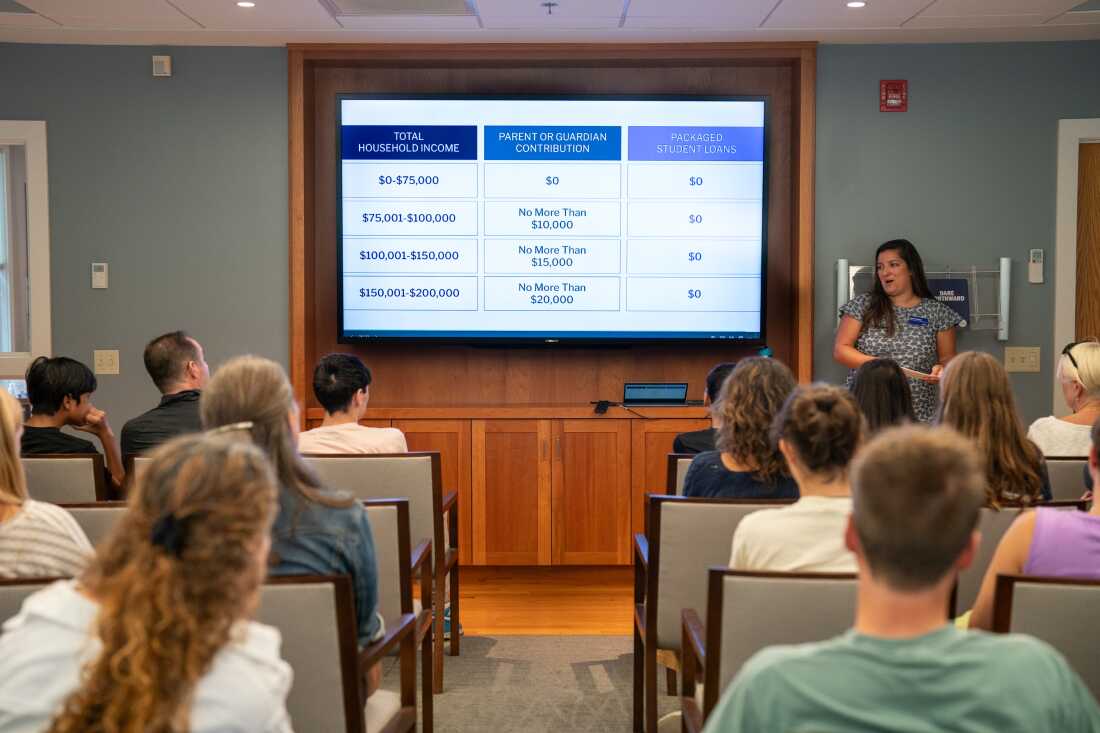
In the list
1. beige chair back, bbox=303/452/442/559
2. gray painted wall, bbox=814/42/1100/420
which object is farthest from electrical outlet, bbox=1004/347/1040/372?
beige chair back, bbox=303/452/442/559

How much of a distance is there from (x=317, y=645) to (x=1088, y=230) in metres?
4.80

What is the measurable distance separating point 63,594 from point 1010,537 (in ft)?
5.19

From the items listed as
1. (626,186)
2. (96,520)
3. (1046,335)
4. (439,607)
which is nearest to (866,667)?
(96,520)

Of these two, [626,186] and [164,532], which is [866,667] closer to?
[164,532]

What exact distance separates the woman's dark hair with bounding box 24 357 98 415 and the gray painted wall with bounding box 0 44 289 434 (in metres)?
1.76

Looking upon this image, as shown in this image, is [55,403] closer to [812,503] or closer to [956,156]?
[812,503]

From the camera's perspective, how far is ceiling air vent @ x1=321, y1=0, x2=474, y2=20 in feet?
14.1

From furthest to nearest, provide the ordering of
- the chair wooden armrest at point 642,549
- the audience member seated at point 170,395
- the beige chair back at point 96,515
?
the audience member seated at point 170,395 → the chair wooden armrest at point 642,549 → the beige chair back at point 96,515

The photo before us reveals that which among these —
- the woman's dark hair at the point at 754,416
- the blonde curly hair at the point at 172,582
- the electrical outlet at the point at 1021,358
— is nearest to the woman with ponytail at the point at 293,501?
the blonde curly hair at the point at 172,582

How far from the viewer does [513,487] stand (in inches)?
187

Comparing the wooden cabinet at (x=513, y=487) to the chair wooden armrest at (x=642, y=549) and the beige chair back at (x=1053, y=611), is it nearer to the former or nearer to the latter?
the chair wooden armrest at (x=642, y=549)

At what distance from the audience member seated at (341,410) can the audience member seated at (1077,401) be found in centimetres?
213

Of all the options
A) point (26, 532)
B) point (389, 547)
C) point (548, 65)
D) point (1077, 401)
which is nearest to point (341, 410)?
point (389, 547)

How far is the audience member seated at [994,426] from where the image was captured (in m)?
2.38
